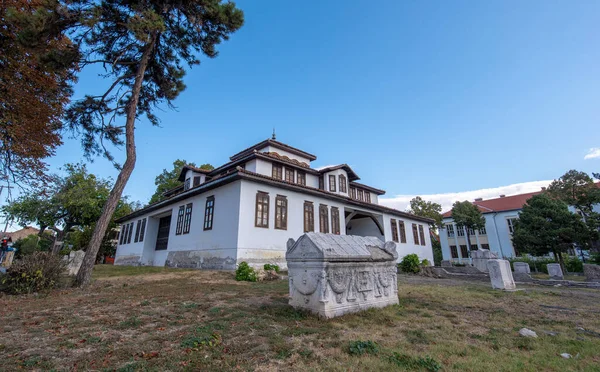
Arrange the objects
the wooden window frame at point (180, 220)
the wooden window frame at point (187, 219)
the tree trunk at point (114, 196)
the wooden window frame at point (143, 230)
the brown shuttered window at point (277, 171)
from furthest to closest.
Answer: the wooden window frame at point (143, 230) < the brown shuttered window at point (277, 171) < the wooden window frame at point (180, 220) < the wooden window frame at point (187, 219) < the tree trunk at point (114, 196)

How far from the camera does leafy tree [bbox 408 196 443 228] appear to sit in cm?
3516

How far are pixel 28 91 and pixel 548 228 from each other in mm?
34004

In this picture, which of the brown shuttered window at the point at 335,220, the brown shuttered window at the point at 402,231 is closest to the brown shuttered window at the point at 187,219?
the brown shuttered window at the point at 335,220

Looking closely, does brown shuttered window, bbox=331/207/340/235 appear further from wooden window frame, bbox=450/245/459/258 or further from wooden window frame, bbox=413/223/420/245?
wooden window frame, bbox=450/245/459/258

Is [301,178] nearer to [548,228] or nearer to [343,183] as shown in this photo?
[343,183]

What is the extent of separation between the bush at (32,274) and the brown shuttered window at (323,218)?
12.7m

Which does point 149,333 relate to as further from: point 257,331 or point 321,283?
point 321,283

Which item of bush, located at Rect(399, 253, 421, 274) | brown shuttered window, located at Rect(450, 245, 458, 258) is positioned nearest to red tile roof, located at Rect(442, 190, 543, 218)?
brown shuttered window, located at Rect(450, 245, 458, 258)

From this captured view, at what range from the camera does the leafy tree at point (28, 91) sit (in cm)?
872

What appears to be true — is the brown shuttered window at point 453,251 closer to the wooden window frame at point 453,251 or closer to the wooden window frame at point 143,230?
the wooden window frame at point 453,251

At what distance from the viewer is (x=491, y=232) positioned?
35.3 metres

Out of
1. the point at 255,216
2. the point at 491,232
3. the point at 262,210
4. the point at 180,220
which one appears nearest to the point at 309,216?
the point at 262,210

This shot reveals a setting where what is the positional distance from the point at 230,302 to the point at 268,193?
9.12 m

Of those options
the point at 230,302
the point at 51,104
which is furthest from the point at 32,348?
the point at 51,104
